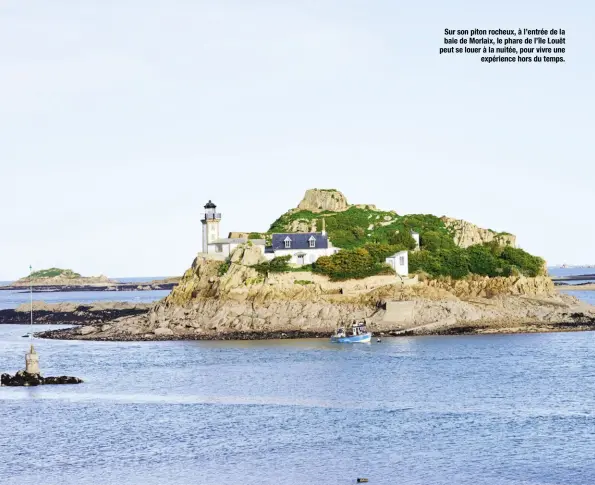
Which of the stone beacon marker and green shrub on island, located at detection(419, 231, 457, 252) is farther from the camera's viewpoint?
green shrub on island, located at detection(419, 231, 457, 252)

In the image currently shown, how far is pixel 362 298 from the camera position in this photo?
90938mm

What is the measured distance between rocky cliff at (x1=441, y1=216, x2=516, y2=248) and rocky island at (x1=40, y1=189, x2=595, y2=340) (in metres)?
3.21

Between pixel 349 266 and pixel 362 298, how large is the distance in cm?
395

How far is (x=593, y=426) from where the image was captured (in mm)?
42688

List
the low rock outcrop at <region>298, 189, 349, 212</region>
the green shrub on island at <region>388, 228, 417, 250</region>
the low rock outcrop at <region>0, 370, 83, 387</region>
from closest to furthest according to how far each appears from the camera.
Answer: the low rock outcrop at <region>0, 370, 83, 387</region> < the green shrub on island at <region>388, 228, 417, 250</region> < the low rock outcrop at <region>298, 189, 349, 212</region>

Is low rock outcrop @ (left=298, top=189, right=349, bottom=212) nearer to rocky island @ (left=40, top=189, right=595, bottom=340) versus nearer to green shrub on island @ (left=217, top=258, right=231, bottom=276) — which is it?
rocky island @ (left=40, top=189, right=595, bottom=340)

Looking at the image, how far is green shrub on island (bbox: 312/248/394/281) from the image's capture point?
93.2m

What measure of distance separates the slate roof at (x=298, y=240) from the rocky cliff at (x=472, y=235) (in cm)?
1540

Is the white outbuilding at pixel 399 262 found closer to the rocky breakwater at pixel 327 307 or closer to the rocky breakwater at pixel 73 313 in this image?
the rocky breakwater at pixel 327 307

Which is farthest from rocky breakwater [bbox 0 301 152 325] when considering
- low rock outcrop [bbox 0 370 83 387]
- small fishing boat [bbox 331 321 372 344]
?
low rock outcrop [bbox 0 370 83 387]

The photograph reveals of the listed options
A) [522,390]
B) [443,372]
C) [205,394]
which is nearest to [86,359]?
[205,394]

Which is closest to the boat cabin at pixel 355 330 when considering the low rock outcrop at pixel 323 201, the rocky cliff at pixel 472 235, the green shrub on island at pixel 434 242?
the green shrub on island at pixel 434 242

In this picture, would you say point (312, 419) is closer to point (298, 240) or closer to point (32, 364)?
point (32, 364)

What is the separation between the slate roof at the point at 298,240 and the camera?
98625 mm
